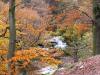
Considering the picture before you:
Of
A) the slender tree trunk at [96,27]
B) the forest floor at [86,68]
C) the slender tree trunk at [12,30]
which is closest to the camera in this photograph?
the forest floor at [86,68]

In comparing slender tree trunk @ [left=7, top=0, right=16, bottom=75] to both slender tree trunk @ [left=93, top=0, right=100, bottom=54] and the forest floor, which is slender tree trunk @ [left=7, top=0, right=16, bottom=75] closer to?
the forest floor

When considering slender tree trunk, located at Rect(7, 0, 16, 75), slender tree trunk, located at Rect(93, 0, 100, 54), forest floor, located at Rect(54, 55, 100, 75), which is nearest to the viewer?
forest floor, located at Rect(54, 55, 100, 75)

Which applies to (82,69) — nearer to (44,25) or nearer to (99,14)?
(99,14)

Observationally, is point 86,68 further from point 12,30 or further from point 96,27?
point 12,30

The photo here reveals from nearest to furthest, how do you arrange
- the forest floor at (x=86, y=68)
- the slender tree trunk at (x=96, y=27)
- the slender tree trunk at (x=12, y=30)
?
1. the forest floor at (x=86, y=68)
2. the slender tree trunk at (x=12, y=30)
3. the slender tree trunk at (x=96, y=27)

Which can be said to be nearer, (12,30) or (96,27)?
(12,30)

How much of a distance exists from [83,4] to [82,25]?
1.17 m

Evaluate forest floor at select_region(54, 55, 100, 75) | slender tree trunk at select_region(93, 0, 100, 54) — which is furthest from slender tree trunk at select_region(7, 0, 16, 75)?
slender tree trunk at select_region(93, 0, 100, 54)

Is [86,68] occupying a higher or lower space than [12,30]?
lower

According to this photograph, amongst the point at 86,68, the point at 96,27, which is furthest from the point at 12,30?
the point at 86,68

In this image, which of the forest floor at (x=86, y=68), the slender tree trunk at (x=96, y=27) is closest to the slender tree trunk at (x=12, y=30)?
the forest floor at (x=86, y=68)

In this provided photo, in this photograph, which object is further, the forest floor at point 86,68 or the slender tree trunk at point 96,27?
the slender tree trunk at point 96,27

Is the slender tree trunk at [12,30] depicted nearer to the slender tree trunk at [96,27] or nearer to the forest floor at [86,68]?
the forest floor at [86,68]

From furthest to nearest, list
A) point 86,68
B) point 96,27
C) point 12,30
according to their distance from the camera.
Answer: point 96,27 < point 12,30 < point 86,68
